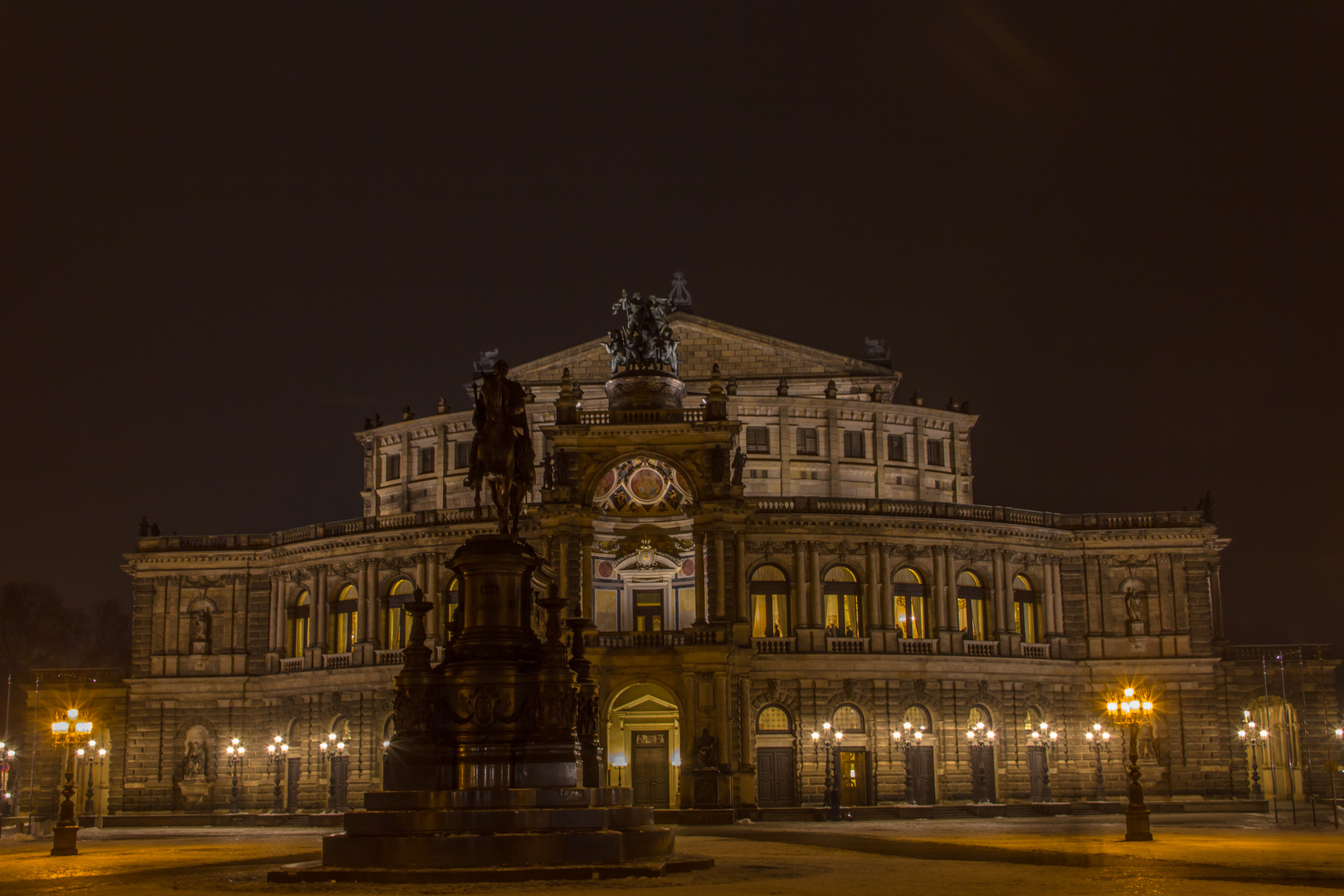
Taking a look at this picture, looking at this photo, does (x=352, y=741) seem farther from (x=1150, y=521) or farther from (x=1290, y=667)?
(x=1290, y=667)

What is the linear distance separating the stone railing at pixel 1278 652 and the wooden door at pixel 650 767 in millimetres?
28667

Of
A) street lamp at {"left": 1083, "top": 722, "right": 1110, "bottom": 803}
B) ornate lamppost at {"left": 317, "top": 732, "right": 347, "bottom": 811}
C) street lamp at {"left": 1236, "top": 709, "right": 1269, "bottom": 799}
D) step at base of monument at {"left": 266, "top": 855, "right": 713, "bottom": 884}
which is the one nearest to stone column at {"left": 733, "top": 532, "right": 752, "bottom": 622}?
street lamp at {"left": 1083, "top": 722, "right": 1110, "bottom": 803}

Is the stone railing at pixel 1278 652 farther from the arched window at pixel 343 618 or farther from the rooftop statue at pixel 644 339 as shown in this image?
the arched window at pixel 343 618

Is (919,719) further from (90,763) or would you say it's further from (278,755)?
(90,763)

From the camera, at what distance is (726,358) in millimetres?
83000

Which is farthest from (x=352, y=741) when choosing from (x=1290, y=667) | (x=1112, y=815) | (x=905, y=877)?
(x=905, y=877)

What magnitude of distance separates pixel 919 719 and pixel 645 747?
13.5 m

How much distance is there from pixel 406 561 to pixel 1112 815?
1303 inches

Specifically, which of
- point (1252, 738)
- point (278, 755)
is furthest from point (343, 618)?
point (1252, 738)

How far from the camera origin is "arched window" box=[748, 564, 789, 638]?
67938 mm

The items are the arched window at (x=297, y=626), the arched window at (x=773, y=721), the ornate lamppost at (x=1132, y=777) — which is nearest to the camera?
the ornate lamppost at (x=1132, y=777)

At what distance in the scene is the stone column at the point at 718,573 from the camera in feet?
201

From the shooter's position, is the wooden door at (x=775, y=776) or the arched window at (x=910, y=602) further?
the arched window at (x=910, y=602)

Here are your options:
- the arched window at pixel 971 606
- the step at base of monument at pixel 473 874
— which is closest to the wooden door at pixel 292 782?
the arched window at pixel 971 606
